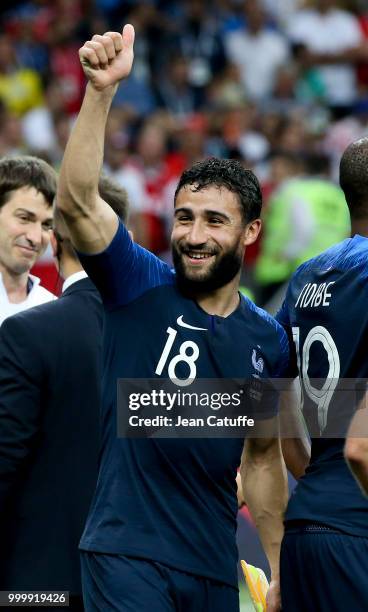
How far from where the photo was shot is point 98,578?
4141 mm

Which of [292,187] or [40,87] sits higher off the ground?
[40,87]

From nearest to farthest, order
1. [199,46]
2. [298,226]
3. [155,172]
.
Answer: [298,226]
[155,172]
[199,46]

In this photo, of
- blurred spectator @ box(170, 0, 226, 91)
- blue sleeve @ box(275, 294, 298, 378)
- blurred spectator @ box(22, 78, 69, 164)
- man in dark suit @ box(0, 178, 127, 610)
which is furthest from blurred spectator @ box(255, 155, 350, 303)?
man in dark suit @ box(0, 178, 127, 610)

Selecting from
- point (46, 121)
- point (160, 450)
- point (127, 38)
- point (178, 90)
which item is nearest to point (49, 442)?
point (160, 450)

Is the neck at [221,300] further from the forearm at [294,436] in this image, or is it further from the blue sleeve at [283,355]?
the forearm at [294,436]

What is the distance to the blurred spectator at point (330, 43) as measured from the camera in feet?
57.4

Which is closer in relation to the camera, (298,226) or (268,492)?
(268,492)

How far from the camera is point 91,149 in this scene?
158 inches

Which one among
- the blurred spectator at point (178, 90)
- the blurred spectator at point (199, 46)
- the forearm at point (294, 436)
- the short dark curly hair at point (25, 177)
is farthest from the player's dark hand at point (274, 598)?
the blurred spectator at point (199, 46)

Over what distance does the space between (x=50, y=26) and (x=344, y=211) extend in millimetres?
6143

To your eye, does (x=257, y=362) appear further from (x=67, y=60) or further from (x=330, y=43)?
(x=330, y=43)

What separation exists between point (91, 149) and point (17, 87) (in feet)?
40.5

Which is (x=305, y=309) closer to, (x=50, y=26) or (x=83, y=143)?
(x=83, y=143)

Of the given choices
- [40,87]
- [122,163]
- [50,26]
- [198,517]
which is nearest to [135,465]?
[198,517]
